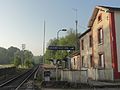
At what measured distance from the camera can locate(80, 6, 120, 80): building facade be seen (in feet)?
79.0

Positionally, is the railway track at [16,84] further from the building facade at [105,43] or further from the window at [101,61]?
the window at [101,61]

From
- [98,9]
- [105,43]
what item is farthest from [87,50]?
[105,43]

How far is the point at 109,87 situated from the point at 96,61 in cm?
1248

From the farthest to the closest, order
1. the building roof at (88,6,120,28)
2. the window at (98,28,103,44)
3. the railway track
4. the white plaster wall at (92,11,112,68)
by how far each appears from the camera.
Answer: the window at (98,28,103,44) → the white plaster wall at (92,11,112,68) → the building roof at (88,6,120,28) → the railway track

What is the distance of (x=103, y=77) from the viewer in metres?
24.0

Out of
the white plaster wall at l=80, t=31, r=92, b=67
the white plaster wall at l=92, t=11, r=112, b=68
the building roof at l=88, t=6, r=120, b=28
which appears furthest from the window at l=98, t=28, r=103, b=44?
the white plaster wall at l=80, t=31, r=92, b=67

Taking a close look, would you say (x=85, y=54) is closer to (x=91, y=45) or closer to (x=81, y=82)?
(x=91, y=45)

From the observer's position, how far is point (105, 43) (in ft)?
87.0

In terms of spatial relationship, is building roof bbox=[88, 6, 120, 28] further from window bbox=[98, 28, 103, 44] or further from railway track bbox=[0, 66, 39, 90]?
railway track bbox=[0, 66, 39, 90]

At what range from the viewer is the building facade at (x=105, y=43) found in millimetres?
24094

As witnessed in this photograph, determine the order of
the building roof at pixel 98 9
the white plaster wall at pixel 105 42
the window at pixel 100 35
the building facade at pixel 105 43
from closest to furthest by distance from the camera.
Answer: the building facade at pixel 105 43 < the building roof at pixel 98 9 < the white plaster wall at pixel 105 42 < the window at pixel 100 35

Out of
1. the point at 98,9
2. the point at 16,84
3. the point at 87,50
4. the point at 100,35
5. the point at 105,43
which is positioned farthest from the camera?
the point at 87,50

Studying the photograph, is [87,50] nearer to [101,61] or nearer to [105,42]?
[101,61]

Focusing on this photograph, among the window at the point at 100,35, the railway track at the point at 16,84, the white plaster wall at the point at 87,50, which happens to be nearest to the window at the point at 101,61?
the window at the point at 100,35
